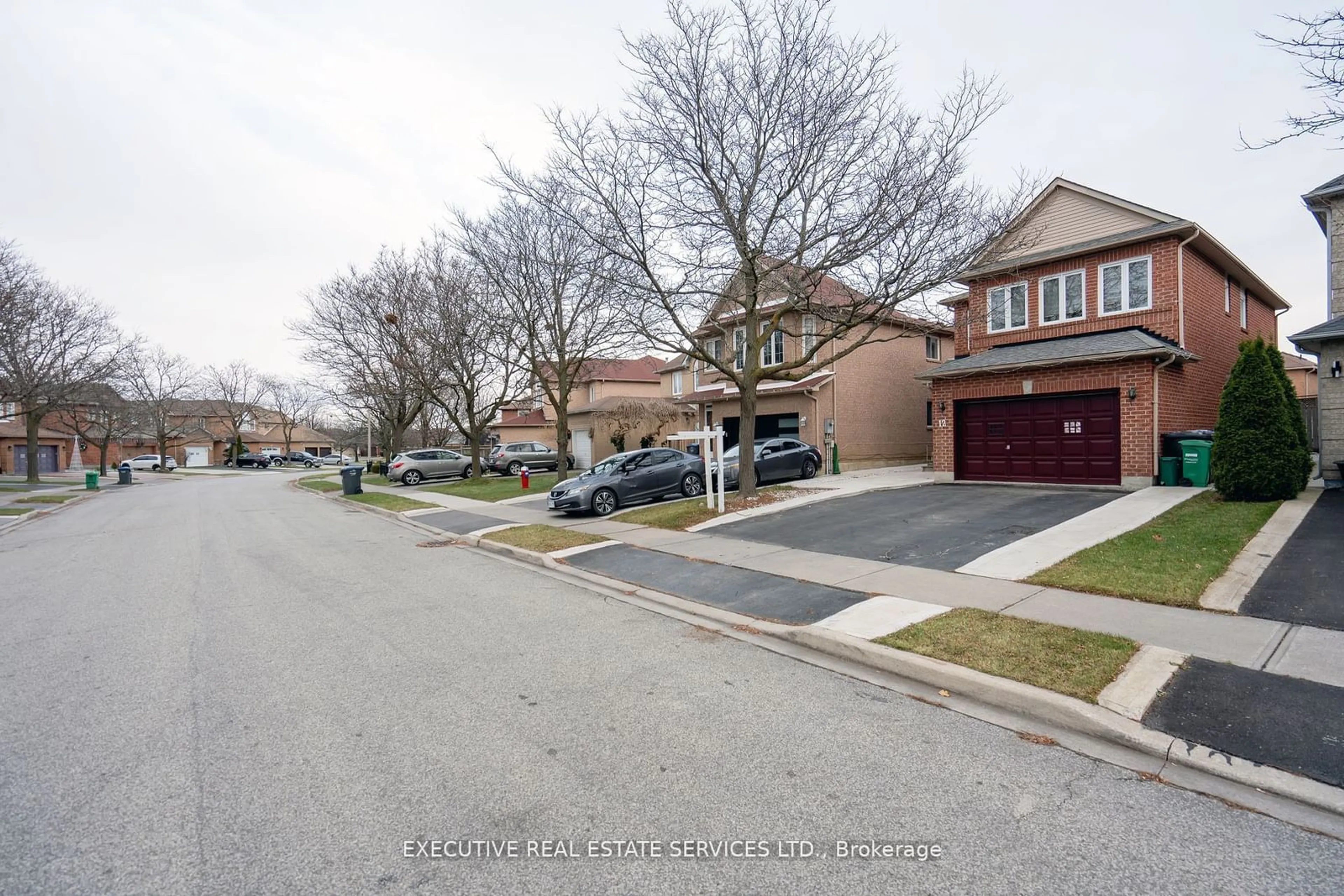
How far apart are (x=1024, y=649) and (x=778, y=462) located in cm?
1385

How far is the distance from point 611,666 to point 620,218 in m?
10.5

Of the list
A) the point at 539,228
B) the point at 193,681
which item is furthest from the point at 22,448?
the point at 193,681

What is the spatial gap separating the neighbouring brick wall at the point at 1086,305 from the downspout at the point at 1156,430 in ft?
4.85

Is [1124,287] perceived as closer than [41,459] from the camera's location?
Yes

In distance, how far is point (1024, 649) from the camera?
16.8 feet

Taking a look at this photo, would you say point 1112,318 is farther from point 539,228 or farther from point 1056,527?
point 539,228

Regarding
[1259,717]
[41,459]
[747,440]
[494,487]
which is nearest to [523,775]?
[1259,717]

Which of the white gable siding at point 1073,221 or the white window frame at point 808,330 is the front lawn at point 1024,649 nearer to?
the white gable siding at point 1073,221

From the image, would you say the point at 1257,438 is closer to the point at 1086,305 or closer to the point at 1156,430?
the point at 1156,430

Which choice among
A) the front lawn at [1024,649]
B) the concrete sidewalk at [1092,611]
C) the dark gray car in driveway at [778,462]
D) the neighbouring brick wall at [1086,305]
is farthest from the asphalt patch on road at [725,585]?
the neighbouring brick wall at [1086,305]

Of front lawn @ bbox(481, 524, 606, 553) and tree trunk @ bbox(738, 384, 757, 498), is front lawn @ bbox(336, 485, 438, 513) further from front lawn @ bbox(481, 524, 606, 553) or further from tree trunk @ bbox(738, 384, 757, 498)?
tree trunk @ bbox(738, 384, 757, 498)

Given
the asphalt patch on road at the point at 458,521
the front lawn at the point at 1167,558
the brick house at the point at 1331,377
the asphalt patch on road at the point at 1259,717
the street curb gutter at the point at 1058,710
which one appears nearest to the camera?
the street curb gutter at the point at 1058,710

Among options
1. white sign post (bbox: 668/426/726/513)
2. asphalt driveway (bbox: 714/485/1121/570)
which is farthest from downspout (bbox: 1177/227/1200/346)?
white sign post (bbox: 668/426/726/513)

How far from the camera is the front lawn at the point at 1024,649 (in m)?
4.56
